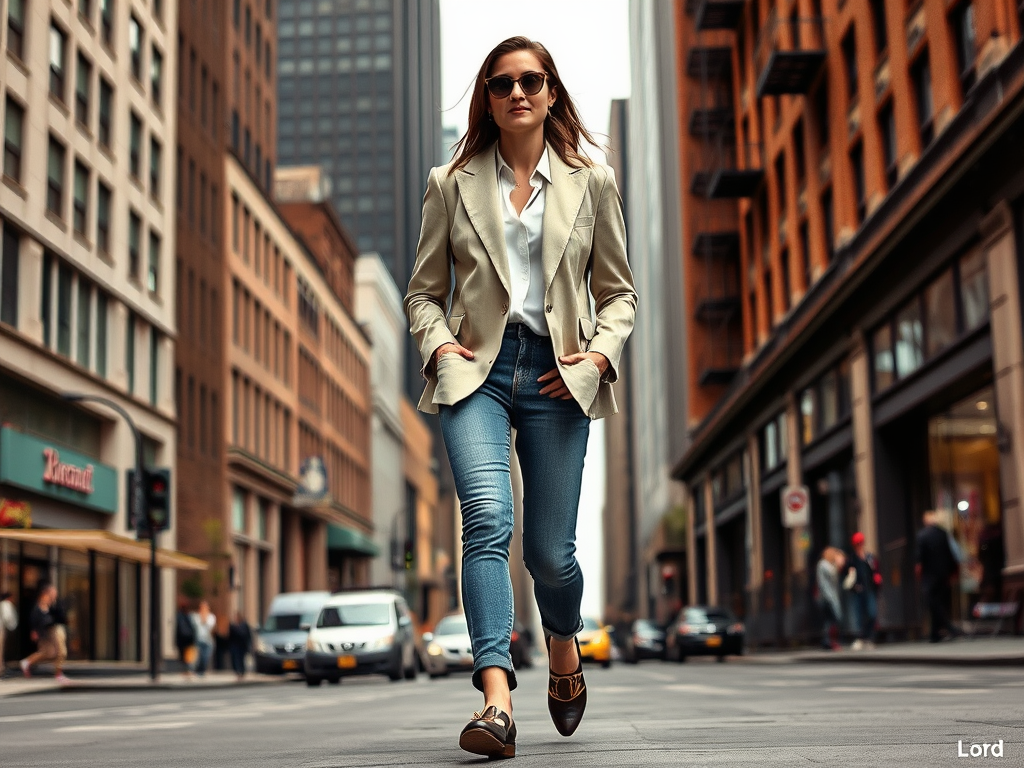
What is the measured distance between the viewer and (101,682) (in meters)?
23.6

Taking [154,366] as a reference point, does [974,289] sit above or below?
below

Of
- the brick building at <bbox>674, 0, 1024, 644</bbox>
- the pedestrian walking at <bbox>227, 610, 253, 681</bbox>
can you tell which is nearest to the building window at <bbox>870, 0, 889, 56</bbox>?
Answer: the brick building at <bbox>674, 0, 1024, 644</bbox>

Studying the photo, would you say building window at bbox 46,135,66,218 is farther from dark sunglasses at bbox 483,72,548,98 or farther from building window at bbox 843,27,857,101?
dark sunglasses at bbox 483,72,548,98

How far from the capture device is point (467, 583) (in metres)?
4.64

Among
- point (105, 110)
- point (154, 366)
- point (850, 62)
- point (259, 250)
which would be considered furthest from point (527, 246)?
point (259, 250)

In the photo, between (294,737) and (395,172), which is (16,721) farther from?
(395,172)

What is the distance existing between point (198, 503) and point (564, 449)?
130 ft

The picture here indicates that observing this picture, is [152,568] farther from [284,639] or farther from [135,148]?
[135,148]

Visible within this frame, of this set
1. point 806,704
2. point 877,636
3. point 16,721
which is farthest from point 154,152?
point 806,704

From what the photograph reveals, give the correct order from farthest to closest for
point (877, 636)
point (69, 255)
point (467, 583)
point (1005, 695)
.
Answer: point (69, 255)
point (877, 636)
point (1005, 695)
point (467, 583)

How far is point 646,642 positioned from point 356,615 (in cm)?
1115

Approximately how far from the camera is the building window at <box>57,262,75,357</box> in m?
31.7

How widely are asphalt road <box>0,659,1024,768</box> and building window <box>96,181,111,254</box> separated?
82.9ft

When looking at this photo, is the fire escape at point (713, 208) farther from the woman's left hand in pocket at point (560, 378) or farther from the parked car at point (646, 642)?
the woman's left hand in pocket at point (560, 378)
